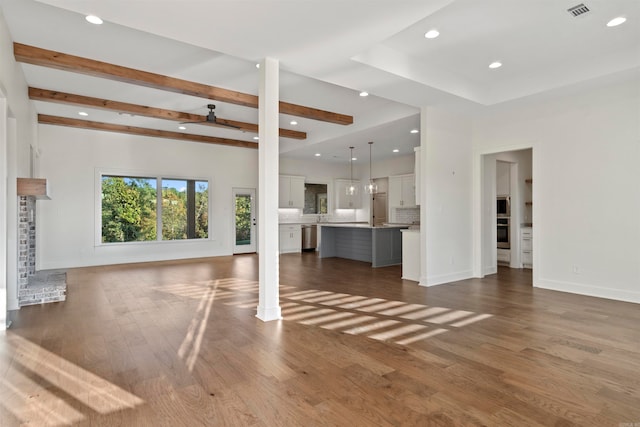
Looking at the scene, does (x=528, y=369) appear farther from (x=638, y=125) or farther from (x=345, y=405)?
(x=638, y=125)

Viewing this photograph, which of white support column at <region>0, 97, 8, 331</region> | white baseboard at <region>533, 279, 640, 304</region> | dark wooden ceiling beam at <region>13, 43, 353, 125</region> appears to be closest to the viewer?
white support column at <region>0, 97, 8, 331</region>

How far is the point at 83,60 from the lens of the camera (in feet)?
14.5

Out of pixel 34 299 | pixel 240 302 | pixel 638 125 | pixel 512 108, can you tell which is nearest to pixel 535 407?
pixel 240 302

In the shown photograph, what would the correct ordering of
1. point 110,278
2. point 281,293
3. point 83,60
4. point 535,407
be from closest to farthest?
point 535,407 < point 83,60 < point 281,293 < point 110,278

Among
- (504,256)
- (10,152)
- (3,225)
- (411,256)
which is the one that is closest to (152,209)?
(10,152)

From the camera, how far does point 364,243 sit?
8.18m

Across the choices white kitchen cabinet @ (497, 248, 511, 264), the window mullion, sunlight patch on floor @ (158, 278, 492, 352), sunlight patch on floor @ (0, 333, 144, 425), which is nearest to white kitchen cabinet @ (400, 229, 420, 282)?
sunlight patch on floor @ (158, 278, 492, 352)

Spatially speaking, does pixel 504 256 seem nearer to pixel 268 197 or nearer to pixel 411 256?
pixel 411 256

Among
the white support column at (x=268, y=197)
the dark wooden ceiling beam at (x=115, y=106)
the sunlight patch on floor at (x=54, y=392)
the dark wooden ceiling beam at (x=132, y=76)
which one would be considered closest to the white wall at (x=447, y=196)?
the dark wooden ceiling beam at (x=132, y=76)

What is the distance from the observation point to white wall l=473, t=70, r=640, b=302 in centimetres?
457

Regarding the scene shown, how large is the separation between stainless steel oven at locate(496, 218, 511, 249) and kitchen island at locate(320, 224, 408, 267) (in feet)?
6.60

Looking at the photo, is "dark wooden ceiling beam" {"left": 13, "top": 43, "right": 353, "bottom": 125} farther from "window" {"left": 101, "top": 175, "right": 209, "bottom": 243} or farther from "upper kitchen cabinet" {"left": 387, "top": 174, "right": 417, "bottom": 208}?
"upper kitchen cabinet" {"left": 387, "top": 174, "right": 417, "bottom": 208}

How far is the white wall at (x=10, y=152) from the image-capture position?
3.53m

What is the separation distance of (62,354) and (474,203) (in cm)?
624
